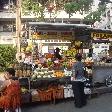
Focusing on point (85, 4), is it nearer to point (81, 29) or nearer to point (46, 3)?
point (46, 3)

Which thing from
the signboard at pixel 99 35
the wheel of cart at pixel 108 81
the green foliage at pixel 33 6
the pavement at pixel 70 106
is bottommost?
the pavement at pixel 70 106

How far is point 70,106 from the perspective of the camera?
13891 mm

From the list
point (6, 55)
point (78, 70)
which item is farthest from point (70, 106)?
point (6, 55)

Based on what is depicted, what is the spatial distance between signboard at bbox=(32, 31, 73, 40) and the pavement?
2744 mm

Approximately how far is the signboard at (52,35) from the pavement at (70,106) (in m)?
2.74

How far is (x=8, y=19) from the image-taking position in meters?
51.3

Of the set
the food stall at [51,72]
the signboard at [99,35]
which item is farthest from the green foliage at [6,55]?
the signboard at [99,35]

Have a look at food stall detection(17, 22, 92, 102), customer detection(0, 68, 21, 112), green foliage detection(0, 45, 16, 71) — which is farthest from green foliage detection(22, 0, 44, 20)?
customer detection(0, 68, 21, 112)

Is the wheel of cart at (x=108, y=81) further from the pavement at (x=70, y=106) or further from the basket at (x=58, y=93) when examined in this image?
the basket at (x=58, y=93)

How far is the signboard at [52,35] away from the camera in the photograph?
50.5 ft

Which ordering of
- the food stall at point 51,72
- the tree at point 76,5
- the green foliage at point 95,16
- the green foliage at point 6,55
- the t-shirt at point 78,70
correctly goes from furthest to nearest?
the green foliage at point 95,16
the tree at point 76,5
the green foliage at point 6,55
the food stall at point 51,72
the t-shirt at point 78,70

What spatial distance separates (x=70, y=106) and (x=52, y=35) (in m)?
3.51

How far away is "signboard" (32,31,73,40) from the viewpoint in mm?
15398

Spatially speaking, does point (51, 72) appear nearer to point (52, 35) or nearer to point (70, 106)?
point (52, 35)
